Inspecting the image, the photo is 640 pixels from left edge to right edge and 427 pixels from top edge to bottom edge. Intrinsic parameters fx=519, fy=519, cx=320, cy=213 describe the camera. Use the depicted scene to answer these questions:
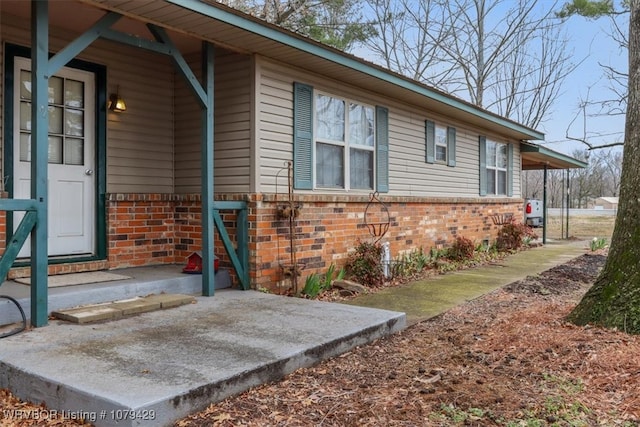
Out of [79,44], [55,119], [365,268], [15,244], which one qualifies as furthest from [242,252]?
[79,44]

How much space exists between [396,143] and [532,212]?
29.6ft

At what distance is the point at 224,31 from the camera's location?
16.0 ft

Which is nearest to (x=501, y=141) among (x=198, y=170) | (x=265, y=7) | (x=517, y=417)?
(x=265, y=7)

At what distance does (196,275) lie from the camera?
17.7 ft

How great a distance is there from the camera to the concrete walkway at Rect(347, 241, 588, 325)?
225 inches

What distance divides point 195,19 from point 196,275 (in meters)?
2.49

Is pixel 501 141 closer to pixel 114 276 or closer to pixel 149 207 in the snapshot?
pixel 149 207

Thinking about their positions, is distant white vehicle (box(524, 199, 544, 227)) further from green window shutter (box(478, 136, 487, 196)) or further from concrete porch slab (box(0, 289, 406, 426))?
concrete porch slab (box(0, 289, 406, 426))

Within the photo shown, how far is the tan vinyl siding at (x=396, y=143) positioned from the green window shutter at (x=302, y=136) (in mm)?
79

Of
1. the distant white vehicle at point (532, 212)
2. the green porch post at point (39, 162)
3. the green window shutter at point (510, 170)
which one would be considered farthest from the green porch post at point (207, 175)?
the distant white vehicle at point (532, 212)

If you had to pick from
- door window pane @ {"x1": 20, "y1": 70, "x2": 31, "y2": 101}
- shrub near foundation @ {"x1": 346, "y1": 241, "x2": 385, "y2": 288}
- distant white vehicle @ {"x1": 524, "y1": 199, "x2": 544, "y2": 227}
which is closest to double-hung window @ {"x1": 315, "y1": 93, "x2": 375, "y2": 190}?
shrub near foundation @ {"x1": 346, "y1": 241, "x2": 385, "y2": 288}

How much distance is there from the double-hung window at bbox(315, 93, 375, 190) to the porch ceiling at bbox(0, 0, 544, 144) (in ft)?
1.16

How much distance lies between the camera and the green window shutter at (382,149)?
7.78 metres

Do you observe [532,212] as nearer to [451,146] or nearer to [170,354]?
[451,146]
